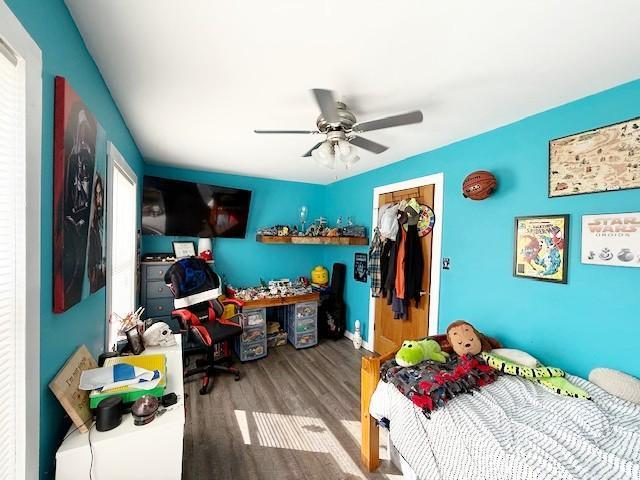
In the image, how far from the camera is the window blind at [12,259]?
28.0 inches

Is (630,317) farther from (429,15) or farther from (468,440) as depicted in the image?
(429,15)

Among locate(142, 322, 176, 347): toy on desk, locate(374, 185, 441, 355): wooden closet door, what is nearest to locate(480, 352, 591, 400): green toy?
locate(374, 185, 441, 355): wooden closet door

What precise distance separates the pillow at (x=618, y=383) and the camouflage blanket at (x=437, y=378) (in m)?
0.51

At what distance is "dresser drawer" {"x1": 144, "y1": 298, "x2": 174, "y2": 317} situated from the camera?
2.98 meters

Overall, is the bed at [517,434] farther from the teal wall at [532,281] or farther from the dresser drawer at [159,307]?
the dresser drawer at [159,307]

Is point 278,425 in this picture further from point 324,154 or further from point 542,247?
point 542,247

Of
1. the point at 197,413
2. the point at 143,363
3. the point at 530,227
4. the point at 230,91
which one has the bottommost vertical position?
the point at 197,413

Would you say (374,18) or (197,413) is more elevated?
(374,18)

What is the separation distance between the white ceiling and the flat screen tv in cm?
119

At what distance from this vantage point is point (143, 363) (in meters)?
1.44

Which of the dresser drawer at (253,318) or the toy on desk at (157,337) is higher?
the toy on desk at (157,337)

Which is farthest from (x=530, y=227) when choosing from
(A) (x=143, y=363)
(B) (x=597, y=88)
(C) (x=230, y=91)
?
(A) (x=143, y=363)

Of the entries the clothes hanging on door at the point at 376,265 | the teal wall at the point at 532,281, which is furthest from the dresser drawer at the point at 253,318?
the teal wall at the point at 532,281

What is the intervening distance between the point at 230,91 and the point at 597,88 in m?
2.25
